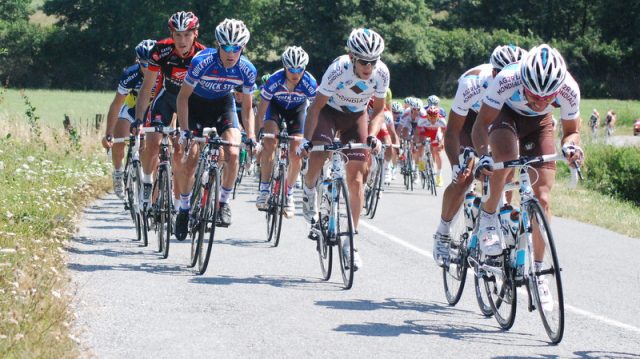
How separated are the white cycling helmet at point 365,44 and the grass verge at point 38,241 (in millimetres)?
3041

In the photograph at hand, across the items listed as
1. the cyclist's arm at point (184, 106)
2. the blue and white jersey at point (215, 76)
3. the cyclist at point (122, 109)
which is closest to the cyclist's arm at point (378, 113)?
the blue and white jersey at point (215, 76)

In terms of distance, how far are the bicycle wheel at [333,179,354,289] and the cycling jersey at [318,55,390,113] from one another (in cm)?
93

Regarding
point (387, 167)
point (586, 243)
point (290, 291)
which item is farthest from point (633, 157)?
point (290, 291)

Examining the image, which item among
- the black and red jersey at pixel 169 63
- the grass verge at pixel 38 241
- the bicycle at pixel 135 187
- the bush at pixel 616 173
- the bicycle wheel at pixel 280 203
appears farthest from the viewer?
the bush at pixel 616 173

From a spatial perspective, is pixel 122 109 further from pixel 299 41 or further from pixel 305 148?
pixel 299 41

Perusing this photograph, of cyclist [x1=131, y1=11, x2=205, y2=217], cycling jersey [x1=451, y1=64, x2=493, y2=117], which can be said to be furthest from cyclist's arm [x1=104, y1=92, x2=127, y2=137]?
cycling jersey [x1=451, y1=64, x2=493, y2=117]

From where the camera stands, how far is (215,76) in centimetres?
1048

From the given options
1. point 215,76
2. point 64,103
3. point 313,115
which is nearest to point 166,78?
point 215,76

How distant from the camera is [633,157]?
22922 mm

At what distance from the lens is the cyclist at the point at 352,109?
30.5ft

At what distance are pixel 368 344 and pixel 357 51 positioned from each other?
3.10 meters

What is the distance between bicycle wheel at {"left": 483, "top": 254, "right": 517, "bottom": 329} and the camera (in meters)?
7.27

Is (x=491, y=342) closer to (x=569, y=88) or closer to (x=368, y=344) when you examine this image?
(x=368, y=344)

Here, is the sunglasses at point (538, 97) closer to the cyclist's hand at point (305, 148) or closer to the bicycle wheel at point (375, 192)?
the cyclist's hand at point (305, 148)
